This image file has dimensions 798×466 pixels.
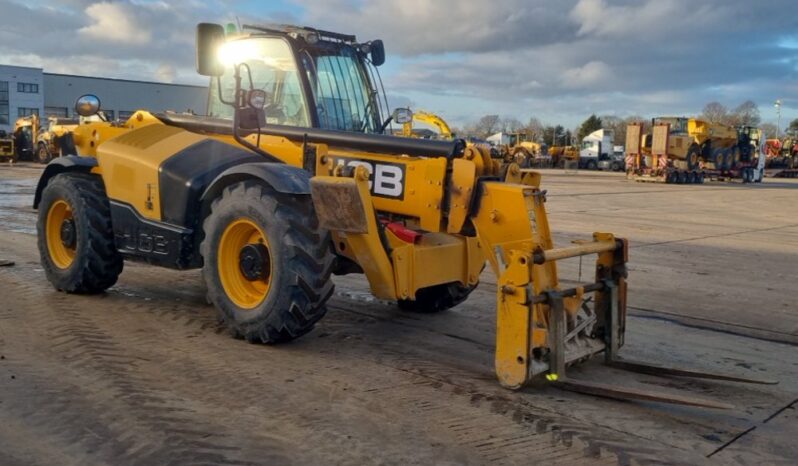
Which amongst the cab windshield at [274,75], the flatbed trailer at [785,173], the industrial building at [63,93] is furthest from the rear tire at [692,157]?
the industrial building at [63,93]

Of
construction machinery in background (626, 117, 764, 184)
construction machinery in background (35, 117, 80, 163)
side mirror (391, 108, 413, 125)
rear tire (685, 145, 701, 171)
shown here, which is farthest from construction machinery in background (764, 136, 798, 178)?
side mirror (391, 108, 413, 125)

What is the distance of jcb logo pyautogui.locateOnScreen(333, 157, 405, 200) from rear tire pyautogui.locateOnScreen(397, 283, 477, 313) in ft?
4.74

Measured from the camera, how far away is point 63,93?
69562 millimetres

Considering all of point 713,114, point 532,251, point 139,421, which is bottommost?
point 139,421

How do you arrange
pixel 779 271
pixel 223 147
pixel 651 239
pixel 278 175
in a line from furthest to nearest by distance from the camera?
pixel 651 239
pixel 779 271
pixel 223 147
pixel 278 175

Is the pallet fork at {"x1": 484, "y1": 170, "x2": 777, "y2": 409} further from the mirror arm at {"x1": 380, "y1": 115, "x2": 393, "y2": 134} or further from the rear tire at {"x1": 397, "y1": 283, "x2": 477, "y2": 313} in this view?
the mirror arm at {"x1": 380, "y1": 115, "x2": 393, "y2": 134}

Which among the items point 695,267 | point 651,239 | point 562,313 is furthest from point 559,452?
point 651,239

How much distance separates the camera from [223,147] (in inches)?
252

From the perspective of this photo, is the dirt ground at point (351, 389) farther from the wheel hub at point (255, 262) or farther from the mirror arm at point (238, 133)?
the mirror arm at point (238, 133)

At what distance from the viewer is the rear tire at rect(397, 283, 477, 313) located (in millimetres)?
6836

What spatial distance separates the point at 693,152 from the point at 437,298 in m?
35.0

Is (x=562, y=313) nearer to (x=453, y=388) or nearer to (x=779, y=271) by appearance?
(x=453, y=388)

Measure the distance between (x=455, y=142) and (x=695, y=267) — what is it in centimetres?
661

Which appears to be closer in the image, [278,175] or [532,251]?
[532,251]
